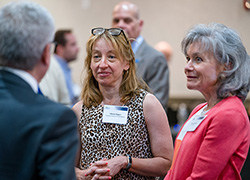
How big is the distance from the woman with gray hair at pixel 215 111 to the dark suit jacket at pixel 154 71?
1462mm

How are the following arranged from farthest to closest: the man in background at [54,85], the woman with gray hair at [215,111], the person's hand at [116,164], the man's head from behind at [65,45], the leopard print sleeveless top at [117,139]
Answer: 1. the man's head from behind at [65,45]
2. the man in background at [54,85]
3. the leopard print sleeveless top at [117,139]
4. the person's hand at [116,164]
5. the woman with gray hair at [215,111]

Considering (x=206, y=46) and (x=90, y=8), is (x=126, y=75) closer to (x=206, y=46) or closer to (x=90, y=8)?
(x=206, y=46)

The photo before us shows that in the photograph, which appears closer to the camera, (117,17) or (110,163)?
(110,163)

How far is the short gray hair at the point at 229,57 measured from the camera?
6.09 ft

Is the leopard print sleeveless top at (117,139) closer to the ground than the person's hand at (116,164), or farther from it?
farther from it

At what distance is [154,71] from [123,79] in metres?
1.29

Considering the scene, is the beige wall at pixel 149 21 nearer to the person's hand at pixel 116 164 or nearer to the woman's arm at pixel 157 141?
A: the woman's arm at pixel 157 141

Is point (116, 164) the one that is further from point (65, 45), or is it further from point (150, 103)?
point (65, 45)

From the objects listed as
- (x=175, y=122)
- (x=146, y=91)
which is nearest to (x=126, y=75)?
(x=146, y=91)

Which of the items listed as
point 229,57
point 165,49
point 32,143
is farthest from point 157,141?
point 165,49

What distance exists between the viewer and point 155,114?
82.4 inches

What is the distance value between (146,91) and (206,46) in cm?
53

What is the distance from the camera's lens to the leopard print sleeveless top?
81.6 inches

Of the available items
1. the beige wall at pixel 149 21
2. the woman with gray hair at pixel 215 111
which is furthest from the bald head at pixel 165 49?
the woman with gray hair at pixel 215 111
